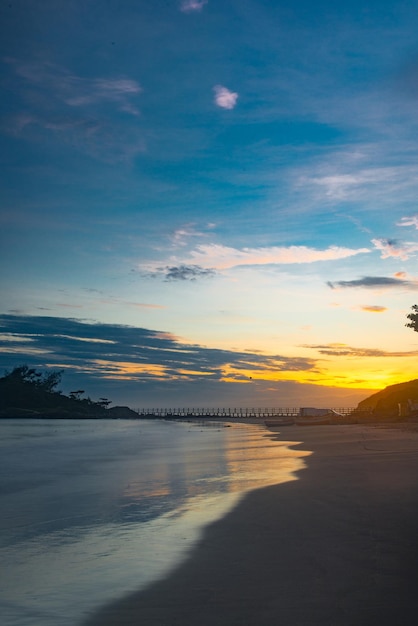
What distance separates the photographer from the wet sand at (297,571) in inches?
240

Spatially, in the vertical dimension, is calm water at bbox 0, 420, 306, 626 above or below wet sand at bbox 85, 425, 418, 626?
below

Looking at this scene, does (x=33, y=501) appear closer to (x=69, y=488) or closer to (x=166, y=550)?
(x=69, y=488)

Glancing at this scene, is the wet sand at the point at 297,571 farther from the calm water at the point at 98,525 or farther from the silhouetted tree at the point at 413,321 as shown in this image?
the silhouetted tree at the point at 413,321

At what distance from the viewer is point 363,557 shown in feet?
26.5

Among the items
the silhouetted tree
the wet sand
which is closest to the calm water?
the wet sand

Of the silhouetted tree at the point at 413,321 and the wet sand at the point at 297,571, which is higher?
the silhouetted tree at the point at 413,321

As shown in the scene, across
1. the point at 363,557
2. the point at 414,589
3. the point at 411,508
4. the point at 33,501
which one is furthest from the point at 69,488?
the point at 414,589

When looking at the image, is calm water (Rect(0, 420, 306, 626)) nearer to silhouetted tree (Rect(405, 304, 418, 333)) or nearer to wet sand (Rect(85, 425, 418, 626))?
wet sand (Rect(85, 425, 418, 626))

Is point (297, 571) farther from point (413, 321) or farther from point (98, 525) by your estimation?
point (413, 321)

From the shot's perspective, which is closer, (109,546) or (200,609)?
(200,609)

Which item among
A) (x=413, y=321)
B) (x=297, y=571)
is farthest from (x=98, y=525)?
(x=413, y=321)

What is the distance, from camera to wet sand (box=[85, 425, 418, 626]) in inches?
240

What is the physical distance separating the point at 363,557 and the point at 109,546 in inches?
172

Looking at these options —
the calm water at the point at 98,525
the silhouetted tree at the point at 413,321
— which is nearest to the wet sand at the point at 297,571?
the calm water at the point at 98,525
